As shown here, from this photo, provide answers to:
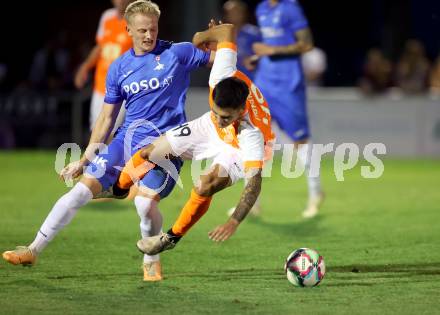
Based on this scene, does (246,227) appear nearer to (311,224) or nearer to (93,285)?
(311,224)

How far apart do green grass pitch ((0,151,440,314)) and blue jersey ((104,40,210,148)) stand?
3.78ft

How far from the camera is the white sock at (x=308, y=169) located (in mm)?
11602

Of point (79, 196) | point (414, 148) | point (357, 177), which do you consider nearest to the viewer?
point (79, 196)

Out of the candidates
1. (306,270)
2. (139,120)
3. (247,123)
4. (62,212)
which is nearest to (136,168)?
(139,120)

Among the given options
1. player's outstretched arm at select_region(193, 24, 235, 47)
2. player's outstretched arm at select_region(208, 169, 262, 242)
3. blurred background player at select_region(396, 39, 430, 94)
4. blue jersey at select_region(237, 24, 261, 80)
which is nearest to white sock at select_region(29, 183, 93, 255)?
player's outstretched arm at select_region(208, 169, 262, 242)

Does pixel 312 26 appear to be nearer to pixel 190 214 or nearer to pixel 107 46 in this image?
pixel 107 46

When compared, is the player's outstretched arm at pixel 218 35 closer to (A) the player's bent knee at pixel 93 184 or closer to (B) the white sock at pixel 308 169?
(A) the player's bent knee at pixel 93 184

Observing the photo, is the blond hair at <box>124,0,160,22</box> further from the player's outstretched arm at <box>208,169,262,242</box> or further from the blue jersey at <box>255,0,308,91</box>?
the blue jersey at <box>255,0,308,91</box>

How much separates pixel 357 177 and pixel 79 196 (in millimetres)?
8696

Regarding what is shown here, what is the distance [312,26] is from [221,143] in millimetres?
19331

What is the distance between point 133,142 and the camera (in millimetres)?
7953

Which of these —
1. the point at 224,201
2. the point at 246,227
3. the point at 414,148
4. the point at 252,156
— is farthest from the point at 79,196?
the point at 414,148

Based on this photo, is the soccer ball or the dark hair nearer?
the dark hair

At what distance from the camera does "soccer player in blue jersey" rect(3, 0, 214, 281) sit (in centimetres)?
763
